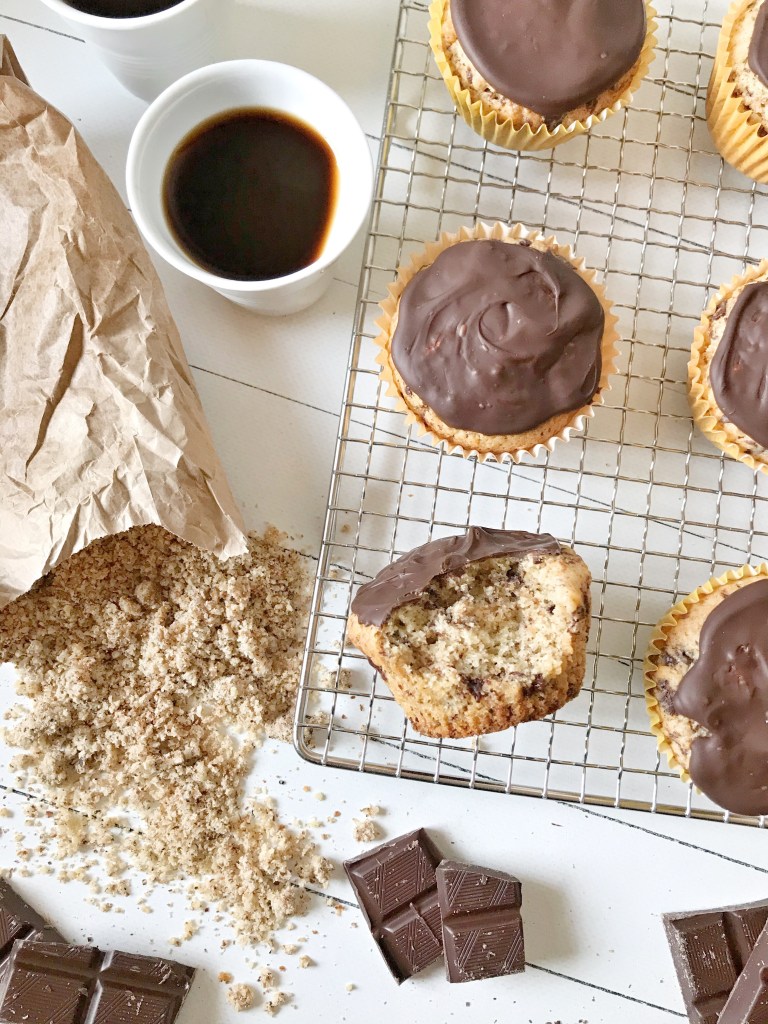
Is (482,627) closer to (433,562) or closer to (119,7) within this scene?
(433,562)

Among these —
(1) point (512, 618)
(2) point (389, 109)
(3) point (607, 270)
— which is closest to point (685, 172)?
(3) point (607, 270)

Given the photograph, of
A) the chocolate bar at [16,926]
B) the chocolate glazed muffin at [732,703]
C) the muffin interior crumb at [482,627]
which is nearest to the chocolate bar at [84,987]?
the chocolate bar at [16,926]

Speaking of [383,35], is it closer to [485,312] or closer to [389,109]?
[389,109]

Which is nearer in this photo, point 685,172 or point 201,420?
point 201,420

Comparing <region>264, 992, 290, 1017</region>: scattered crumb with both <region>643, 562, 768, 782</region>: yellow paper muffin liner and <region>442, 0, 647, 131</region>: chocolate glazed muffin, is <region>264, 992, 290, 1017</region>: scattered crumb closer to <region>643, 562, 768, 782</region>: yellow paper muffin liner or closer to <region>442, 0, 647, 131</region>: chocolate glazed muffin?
<region>643, 562, 768, 782</region>: yellow paper muffin liner

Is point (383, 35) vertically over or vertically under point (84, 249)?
over

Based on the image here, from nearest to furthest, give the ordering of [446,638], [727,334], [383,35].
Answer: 1. [446,638]
2. [727,334]
3. [383,35]

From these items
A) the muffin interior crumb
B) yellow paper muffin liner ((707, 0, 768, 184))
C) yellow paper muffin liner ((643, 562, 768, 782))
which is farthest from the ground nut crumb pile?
yellow paper muffin liner ((707, 0, 768, 184))

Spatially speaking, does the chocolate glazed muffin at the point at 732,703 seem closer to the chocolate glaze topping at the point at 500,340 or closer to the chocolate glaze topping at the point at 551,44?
the chocolate glaze topping at the point at 500,340
